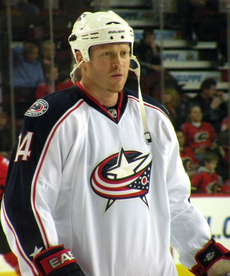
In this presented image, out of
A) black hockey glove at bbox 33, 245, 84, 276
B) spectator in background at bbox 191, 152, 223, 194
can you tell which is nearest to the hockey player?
black hockey glove at bbox 33, 245, 84, 276

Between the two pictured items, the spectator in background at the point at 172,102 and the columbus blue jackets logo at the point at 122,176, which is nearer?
the columbus blue jackets logo at the point at 122,176

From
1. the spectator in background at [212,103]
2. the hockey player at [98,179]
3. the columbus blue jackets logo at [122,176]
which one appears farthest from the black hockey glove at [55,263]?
the spectator in background at [212,103]

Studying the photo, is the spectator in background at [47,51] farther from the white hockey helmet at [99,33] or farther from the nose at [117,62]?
the nose at [117,62]

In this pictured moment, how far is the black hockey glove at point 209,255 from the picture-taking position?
152 centimetres

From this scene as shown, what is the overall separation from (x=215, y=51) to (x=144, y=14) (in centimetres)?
72

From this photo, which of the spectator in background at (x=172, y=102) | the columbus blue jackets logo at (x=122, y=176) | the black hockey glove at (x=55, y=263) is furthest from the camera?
the spectator in background at (x=172, y=102)

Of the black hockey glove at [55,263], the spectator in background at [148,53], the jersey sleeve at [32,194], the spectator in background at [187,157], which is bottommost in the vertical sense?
the spectator in background at [187,157]

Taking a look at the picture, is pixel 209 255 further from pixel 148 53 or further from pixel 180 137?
pixel 148 53

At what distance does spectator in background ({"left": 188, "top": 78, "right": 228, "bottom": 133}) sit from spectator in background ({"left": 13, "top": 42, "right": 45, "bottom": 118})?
1.25 meters

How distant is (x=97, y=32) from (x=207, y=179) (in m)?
2.53

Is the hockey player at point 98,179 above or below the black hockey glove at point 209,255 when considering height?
above

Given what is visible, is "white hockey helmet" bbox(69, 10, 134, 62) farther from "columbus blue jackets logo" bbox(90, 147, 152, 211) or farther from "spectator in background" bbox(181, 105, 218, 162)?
"spectator in background" bbox(181, 105, 218, 162)

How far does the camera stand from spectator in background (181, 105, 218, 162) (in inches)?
155

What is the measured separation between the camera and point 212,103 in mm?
4109
